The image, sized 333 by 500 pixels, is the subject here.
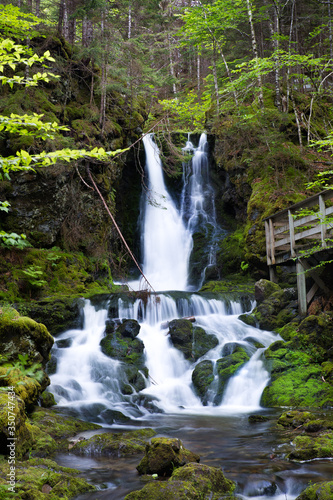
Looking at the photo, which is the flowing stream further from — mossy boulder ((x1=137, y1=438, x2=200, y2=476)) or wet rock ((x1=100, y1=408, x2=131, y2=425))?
mossy boulder ((x1=137, y1=438, x2=200, y2=476))

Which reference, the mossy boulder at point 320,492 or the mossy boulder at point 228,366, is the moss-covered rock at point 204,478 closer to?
the mossy boulder at point 320,492

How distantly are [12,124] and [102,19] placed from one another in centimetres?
1134

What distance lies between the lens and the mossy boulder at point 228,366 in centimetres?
830

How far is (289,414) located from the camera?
19.5ft

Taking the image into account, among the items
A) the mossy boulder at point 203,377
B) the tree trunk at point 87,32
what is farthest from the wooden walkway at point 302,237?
the tree trunk at point 87,32

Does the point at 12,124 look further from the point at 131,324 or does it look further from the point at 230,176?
the point at 230,176

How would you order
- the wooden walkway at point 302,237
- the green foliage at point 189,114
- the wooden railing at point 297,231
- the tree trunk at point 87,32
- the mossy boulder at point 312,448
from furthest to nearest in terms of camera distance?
the green foliage at point 189,114
the tree trunk at point 87,32
the wooden railing at point 297,231
the wooden walkway at point 302,237
the mossy boulder at point 312,448

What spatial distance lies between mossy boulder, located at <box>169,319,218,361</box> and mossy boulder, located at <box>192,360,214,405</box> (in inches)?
24.7

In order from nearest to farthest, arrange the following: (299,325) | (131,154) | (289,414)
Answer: (289,414) → (299,325) → (131,154)

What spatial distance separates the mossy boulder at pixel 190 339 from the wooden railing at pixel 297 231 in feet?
10.9

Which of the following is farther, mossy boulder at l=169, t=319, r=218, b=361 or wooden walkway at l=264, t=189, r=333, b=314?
mossy boulder at l=169, t=319, r=218, b=361

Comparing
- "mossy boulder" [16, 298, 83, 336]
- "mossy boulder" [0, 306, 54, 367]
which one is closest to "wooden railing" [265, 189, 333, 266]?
"mossy boulder" [0, 306, 54, 367]

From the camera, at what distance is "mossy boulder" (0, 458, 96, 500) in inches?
121

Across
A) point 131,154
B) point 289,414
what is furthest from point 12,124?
point 131,154
